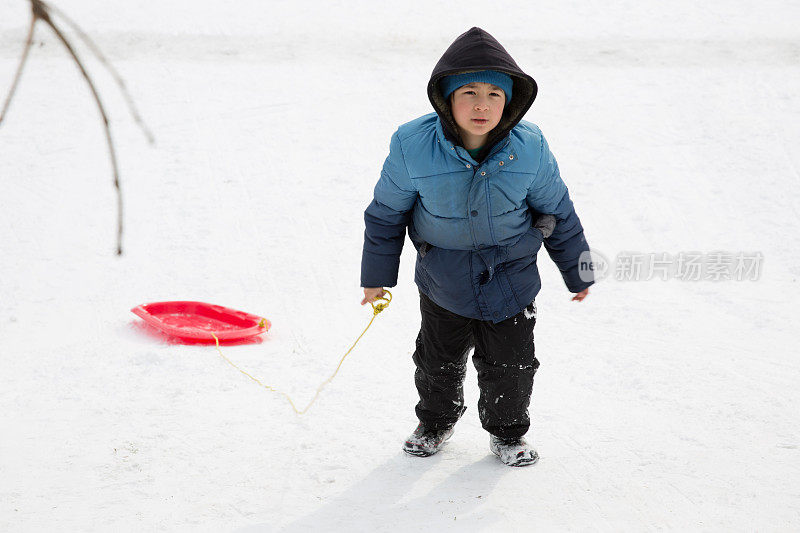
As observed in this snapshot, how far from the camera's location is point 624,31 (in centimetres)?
770

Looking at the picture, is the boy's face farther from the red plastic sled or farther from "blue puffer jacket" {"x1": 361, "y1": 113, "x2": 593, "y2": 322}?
the red plastic sled

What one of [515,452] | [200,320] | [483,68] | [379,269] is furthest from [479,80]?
[200,320]

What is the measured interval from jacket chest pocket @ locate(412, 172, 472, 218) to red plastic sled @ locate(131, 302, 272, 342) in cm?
159

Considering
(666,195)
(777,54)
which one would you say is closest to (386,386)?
(666,195)

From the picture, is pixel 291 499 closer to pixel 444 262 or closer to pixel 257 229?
pixel 444 262

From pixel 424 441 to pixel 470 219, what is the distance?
87cm

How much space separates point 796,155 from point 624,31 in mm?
2682

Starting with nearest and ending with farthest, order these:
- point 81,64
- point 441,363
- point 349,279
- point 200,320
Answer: point 81,64
point 441,363
point 200,320
point 349,279

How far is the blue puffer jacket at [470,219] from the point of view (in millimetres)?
2291

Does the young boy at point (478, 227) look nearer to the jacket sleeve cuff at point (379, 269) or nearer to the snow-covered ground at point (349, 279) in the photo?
the jacket sleeve cuff at point (379, 269)

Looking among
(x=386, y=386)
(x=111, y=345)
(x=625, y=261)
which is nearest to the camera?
(x=386, y=386)

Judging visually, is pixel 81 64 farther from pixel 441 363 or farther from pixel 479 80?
pixel 441 363

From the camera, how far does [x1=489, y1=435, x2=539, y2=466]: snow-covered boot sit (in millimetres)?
2656

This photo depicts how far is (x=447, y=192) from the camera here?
7.54 ft
